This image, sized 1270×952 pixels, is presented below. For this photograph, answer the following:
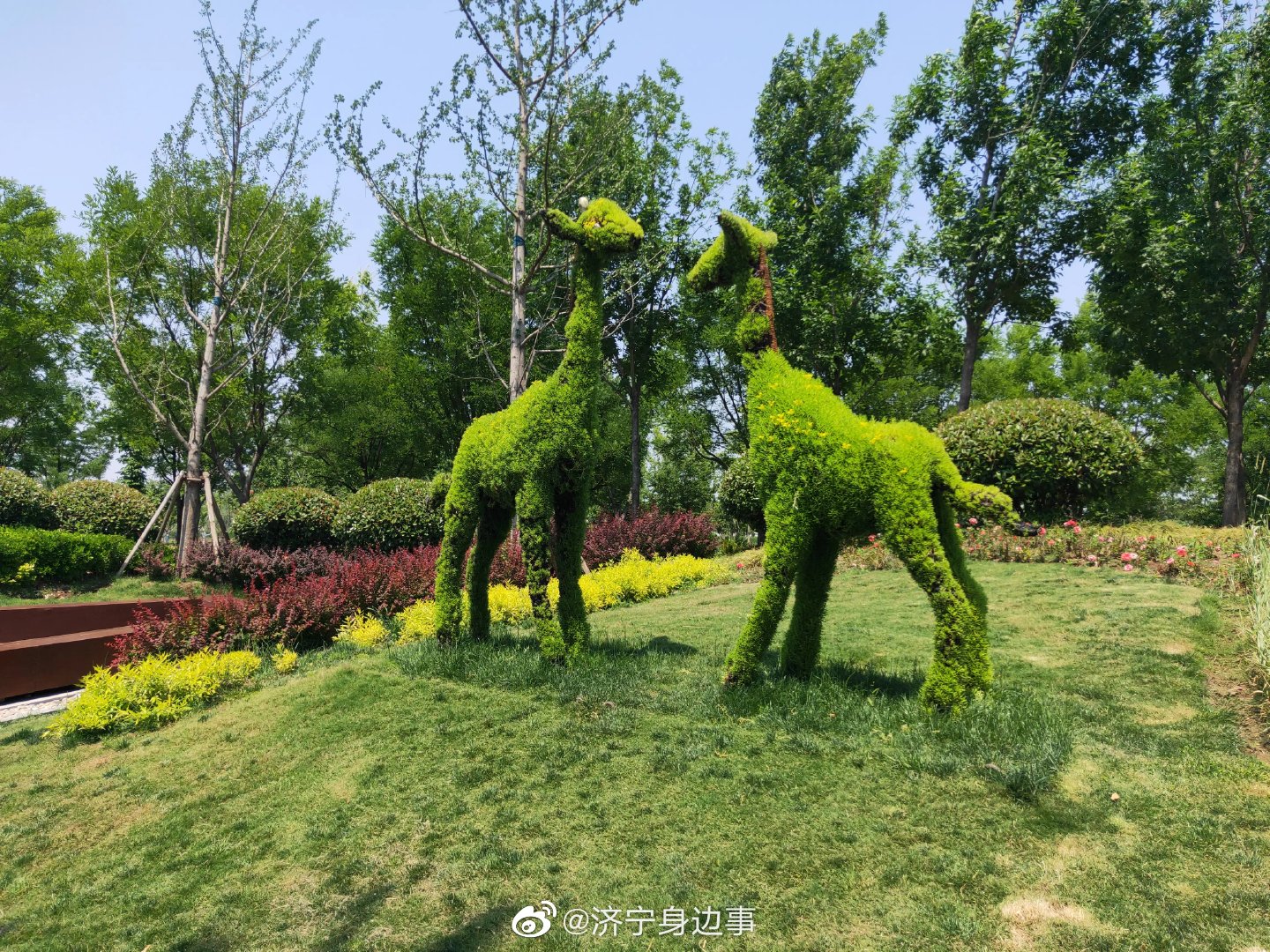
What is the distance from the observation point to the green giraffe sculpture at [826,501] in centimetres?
451

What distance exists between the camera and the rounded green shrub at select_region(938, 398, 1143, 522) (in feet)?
37.3

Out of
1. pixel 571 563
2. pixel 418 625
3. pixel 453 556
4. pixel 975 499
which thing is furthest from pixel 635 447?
pixel 975 499

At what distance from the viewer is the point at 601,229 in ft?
19.2

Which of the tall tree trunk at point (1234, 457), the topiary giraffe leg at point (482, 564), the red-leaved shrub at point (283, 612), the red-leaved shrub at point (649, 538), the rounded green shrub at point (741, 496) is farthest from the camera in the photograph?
the rounded green shrub at point (741, 496)

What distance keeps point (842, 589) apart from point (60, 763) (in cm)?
889

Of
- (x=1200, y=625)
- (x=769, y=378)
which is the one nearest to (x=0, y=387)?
(x=769, y=378)

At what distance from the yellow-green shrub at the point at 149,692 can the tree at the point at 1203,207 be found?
1918 centimetres

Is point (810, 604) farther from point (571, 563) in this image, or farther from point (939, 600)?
point (571, 563)

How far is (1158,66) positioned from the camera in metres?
16.9

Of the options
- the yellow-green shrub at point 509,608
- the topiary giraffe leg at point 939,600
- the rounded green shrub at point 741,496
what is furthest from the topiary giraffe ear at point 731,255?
the rounded green shrub at point 741,496

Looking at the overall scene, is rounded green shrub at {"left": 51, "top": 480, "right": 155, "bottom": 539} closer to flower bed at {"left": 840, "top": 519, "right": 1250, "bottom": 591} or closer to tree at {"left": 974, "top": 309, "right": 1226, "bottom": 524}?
flower bed at {"left": 840, "top": 519, "right": 1250, "bottom": 591}

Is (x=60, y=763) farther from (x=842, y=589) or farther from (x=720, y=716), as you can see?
(x=842, y=589)

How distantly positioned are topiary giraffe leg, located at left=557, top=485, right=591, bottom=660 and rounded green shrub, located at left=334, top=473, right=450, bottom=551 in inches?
305

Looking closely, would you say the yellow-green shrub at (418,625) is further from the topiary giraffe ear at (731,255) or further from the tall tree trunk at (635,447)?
the tall tree trunk at (635,447)
